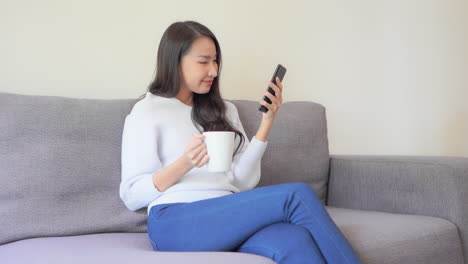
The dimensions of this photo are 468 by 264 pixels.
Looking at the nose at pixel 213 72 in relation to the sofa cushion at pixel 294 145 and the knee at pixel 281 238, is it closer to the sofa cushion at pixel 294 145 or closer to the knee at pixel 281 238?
the sofa cushion at pixel 294 145

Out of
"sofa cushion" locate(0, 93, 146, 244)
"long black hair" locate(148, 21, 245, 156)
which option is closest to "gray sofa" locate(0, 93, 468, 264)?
"sofa cushion" locate(0, 93, 146, 244)

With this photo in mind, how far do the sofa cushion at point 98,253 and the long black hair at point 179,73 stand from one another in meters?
0.45

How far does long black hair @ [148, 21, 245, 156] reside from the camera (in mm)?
1729

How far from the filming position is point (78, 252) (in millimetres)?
1294

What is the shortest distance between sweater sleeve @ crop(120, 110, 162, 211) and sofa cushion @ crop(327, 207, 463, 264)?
57cm

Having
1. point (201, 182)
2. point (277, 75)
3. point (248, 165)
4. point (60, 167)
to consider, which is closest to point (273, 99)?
point (277, 75)

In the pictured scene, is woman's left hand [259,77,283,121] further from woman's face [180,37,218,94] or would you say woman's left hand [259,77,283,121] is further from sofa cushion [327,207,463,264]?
sofa cushion [327,207,463,264]

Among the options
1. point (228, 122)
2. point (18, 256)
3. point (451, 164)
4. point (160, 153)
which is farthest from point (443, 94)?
point (18, 256)

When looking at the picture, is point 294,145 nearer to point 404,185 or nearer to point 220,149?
point 404,185

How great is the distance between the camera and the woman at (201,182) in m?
1.30

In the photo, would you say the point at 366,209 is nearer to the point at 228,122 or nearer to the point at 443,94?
the point at 228,122

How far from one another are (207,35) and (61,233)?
0.76 metres

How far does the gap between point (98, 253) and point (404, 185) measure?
42.3 inches

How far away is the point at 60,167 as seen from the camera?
1572 mm
